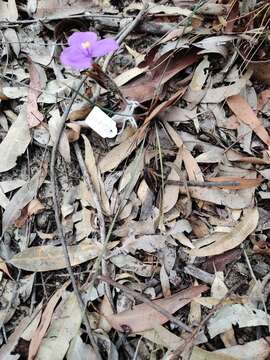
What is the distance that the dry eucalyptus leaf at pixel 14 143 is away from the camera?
1754 mm

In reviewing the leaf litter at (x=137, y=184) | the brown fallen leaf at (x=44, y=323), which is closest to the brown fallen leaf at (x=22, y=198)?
the leaf litter at (x=137, y=184)

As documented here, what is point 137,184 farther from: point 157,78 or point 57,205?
point 157,78

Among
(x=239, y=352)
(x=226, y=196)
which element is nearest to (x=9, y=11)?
(x=226, y=196)

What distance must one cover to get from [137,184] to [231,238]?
1.13 feet

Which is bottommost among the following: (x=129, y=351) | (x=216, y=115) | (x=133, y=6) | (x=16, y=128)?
(x=129, y=351)

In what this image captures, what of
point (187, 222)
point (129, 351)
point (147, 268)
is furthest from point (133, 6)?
point (129, 351)

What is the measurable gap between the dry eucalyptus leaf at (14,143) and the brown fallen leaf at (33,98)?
0.02 meters

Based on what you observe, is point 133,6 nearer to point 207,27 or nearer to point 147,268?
point 207,27

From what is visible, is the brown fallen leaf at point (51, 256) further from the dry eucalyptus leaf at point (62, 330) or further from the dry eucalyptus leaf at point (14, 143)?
the dry eucalyptus leaf at point (14, 143)

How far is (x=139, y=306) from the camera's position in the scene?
1526 millimetres

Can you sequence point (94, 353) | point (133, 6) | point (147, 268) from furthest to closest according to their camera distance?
point (133, 6)
point (147, 268)
point (94, 353)

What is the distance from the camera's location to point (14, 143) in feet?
5.84

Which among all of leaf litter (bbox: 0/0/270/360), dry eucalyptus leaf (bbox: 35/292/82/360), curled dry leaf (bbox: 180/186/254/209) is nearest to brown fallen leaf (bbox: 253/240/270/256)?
leaf litter (bbox: 0/0/270/360)

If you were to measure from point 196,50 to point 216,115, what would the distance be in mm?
238
